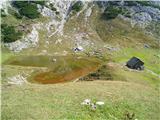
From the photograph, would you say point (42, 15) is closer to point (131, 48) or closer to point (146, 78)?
point (131, 48)

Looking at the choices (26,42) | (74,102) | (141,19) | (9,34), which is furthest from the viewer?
(141,19)

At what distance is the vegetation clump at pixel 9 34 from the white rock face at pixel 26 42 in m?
1.12

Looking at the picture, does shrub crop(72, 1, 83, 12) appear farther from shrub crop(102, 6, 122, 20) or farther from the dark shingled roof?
the dark shingled roof

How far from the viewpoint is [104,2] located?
106 m

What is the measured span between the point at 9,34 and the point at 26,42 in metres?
4.57

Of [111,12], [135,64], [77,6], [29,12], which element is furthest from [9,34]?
[135,64]

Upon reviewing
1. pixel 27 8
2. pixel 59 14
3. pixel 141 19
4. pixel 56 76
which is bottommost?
pixel 56 76

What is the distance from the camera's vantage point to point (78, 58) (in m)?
82.2

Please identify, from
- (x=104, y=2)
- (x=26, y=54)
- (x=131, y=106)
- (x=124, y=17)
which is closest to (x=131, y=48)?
(x=124, y=17)

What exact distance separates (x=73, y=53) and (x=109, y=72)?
25.7m

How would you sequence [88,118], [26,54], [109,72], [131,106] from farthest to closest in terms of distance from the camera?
[26,54] → [109,72] → [131,106] → [88,118]

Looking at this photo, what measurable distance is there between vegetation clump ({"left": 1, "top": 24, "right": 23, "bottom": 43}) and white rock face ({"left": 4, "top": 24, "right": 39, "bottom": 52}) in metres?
1.12

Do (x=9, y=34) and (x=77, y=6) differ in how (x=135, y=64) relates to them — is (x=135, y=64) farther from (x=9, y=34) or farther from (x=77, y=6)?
(x=77, y=6)

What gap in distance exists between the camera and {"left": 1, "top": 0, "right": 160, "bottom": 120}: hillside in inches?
1270
